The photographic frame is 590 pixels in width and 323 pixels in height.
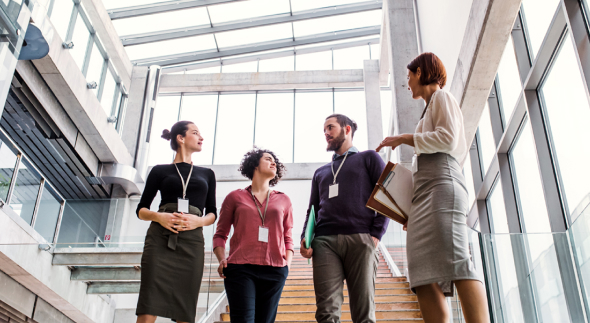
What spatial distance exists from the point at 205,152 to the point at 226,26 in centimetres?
443

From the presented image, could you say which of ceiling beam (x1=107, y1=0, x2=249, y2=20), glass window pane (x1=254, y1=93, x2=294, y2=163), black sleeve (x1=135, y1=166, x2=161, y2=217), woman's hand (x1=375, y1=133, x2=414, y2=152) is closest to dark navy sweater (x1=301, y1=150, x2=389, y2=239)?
woman's hand (x1=375, y1=133, x2=414, y2=152)

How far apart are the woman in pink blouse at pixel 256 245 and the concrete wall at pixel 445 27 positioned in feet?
13.3

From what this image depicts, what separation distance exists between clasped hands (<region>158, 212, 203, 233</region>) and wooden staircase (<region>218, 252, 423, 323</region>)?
8.26ft

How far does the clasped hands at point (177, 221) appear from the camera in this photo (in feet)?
9.18

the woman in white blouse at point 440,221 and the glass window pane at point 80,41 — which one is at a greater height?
the glass window pane at point 80,41

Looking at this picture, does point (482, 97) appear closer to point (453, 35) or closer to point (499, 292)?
point (453, 35)

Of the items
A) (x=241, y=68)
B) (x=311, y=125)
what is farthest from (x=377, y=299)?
(x=241, y=68)

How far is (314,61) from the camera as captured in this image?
1845cm

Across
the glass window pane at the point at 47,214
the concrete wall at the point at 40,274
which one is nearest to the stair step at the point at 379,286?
the concrete wall at the point at 40,274

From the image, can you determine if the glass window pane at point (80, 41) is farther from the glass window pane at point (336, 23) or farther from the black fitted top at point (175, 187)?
the black fitted top at point (175, 187)

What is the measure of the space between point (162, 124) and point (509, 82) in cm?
1356

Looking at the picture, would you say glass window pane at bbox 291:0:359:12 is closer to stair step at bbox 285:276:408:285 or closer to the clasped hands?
stair step at bbox 285:276:408:285

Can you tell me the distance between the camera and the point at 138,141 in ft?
49.5

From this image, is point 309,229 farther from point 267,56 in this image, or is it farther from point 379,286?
point 267,56
